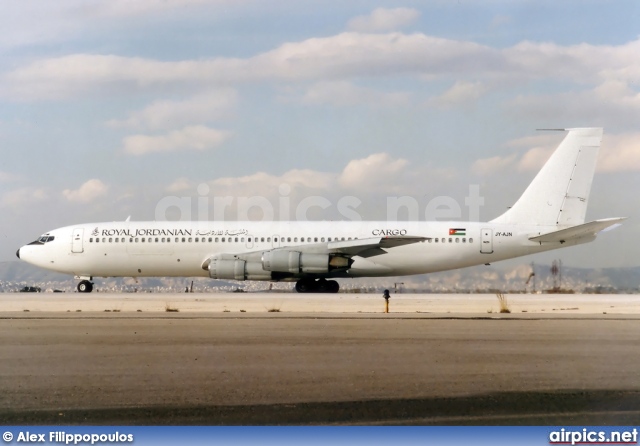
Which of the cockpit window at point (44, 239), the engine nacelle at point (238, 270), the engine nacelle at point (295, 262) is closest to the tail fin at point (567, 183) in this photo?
the engine nacelle at point (295, 262)

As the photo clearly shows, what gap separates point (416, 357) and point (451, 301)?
18.2 metres

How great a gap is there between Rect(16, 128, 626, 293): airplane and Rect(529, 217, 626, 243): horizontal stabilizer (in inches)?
2.7

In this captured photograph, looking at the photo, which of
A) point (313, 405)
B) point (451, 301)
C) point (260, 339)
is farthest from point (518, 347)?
point (451, 301)

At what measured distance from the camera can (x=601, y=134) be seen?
38906 millimetres

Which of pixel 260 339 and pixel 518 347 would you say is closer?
pixel 518 347

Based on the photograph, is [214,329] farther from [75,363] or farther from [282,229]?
[282,229]

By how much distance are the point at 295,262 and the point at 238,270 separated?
112 inches

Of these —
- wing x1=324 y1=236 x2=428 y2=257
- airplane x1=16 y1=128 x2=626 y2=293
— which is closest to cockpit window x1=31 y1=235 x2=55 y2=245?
airplane x1=16 y1=128 x2=626 y2=293

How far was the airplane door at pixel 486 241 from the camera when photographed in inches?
1559

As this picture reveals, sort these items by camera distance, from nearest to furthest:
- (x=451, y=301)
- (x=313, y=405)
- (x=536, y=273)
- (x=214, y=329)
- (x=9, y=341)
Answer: (x=313, y=405), (x=9, y=341), (x=214, y=329), (x=451, y=301), (x=536, y=273)

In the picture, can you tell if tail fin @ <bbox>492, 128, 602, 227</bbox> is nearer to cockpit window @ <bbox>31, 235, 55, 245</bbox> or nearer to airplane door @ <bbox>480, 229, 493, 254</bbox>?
airplane door @ <bbox>480, 229, 493, 254</bbox>

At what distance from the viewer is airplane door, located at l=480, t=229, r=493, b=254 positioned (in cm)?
3959

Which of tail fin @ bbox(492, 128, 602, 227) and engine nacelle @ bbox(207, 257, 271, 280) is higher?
tail fin @ bbox(492, 128, 602, 227)

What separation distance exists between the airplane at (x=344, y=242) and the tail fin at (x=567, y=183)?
0.05m
